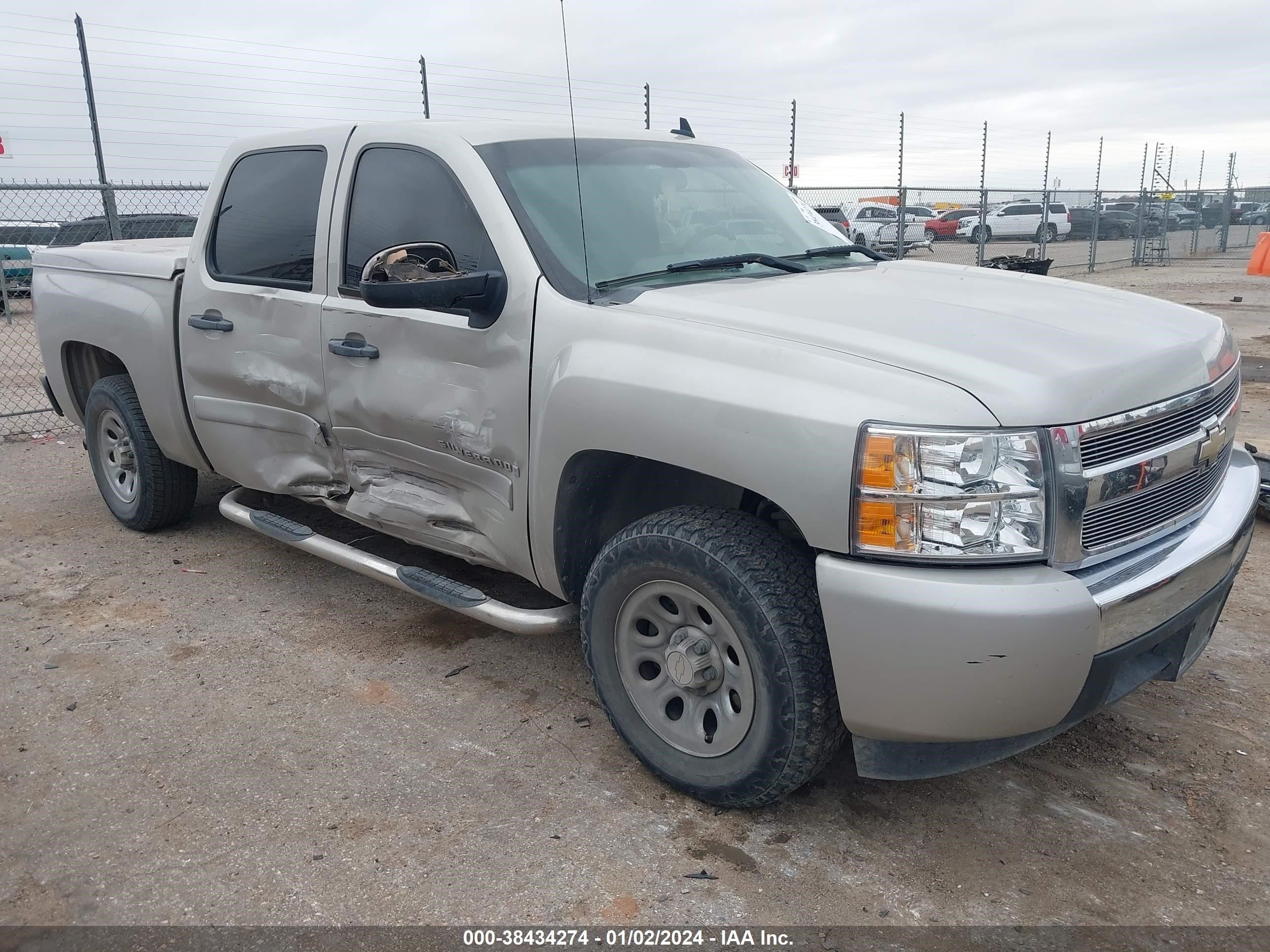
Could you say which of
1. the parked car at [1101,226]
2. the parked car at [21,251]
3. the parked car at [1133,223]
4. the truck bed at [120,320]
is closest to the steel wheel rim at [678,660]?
the truck bed at [120,320]

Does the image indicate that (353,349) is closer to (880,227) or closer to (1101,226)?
(880,227)

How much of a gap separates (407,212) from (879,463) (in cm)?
203

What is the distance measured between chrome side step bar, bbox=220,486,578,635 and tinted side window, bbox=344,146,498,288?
1019mm

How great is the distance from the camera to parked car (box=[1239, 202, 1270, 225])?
3038 centimetres

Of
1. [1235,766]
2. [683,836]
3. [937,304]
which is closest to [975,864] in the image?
[683,836]

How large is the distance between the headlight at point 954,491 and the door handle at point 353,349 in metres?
1.88

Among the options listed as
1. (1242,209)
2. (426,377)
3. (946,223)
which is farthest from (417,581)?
(1242,209)

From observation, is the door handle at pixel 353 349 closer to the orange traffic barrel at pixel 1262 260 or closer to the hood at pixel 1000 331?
the hood at pixel 1000 331

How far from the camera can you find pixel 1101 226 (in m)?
30.6

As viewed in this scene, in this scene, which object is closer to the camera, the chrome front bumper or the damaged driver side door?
the chrome front bumper

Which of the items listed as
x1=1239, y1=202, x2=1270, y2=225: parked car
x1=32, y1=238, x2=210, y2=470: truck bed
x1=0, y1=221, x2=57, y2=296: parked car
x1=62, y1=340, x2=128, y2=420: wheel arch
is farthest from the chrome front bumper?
x1=1239, y1=202, x2=1270, y2=225: parked car

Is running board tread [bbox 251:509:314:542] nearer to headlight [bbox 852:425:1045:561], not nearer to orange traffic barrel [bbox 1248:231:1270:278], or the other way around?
headlight [bbox 852:425:1045:561]

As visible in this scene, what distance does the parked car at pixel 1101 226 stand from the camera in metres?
29.5

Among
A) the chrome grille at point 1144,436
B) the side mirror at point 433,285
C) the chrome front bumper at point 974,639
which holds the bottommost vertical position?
the chrome front bumper at point 974,639
